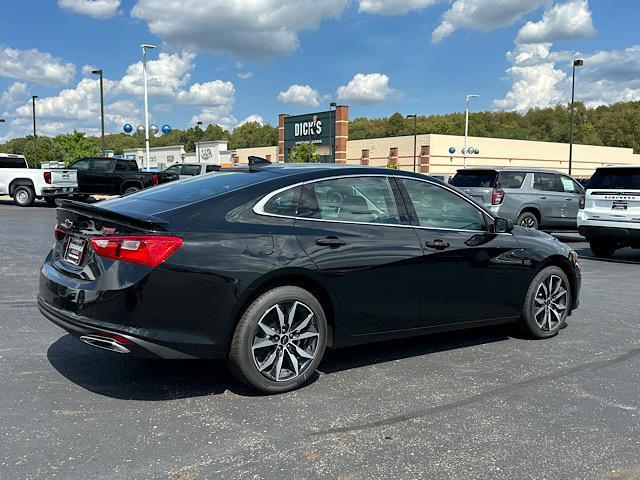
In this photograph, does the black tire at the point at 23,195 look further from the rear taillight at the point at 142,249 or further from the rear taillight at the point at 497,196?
the rear taillight at the point at 142,249

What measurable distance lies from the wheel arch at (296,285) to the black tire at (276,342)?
0.13ft

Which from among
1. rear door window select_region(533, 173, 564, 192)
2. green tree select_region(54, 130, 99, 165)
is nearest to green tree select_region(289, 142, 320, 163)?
green tree select_region(54, 130, 99, 165)

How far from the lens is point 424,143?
6219cm

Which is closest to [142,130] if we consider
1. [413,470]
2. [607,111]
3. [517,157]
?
[413,470]

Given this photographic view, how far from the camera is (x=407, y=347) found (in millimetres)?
5348

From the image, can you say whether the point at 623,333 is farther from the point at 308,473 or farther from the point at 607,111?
the point at 607,111

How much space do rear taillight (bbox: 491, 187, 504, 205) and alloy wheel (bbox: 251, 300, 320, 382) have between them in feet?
33.9


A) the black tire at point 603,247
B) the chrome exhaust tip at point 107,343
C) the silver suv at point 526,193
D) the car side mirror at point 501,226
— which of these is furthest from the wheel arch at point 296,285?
the silver suv at point 526,193

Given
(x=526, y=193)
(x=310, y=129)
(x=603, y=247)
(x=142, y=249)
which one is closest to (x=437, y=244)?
(x=142, y=249)

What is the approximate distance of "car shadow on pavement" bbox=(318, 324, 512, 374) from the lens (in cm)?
489

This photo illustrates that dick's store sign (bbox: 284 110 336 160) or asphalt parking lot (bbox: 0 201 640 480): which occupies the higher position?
dick's store sign (bbox: 284 110 336 160)

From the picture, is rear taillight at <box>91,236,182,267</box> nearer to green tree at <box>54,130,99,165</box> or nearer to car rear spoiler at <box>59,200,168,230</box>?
car rear spoiler at <box>59,200,168,230</box>

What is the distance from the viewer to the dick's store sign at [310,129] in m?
60.6

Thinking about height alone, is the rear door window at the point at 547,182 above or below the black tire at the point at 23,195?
above
